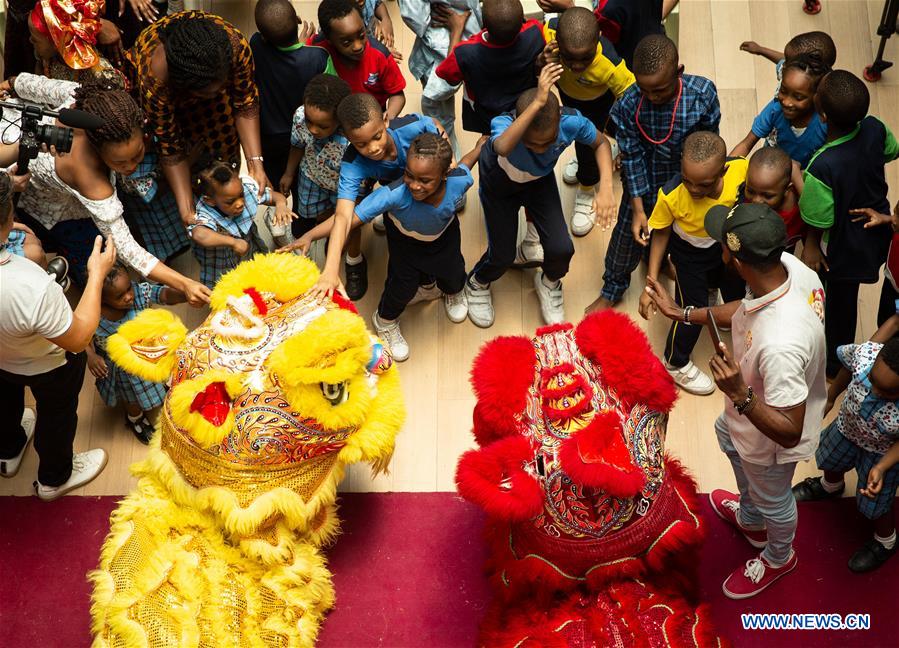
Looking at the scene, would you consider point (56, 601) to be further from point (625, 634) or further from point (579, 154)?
point (579, 154)

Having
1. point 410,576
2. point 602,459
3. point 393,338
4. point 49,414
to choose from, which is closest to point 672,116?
point 393,338

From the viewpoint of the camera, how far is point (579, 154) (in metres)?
4.03

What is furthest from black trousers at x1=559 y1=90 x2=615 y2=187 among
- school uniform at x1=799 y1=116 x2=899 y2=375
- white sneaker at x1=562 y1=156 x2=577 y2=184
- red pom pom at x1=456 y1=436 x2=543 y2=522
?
red pom pom at x1=456 y1=436 x2=543 y2=522

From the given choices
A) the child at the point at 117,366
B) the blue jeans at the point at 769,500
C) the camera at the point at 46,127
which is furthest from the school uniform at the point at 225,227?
the blue jeans at the point at 769,500

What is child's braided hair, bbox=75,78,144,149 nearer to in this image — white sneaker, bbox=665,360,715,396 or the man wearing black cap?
the man wearing black cap

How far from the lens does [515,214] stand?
3734 millimetres

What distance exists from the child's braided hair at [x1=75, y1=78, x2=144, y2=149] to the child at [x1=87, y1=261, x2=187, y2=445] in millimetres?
438

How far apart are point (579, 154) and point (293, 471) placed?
1.80 meters

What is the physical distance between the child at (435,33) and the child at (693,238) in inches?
38.7

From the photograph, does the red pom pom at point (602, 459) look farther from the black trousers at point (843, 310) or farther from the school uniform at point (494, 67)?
Result: the school uniform at point (494, 67)

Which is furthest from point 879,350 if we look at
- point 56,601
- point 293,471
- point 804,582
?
point 56,601

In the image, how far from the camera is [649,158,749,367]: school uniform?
331 cm

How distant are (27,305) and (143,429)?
3.19 feet

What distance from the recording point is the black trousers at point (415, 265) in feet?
11.9
